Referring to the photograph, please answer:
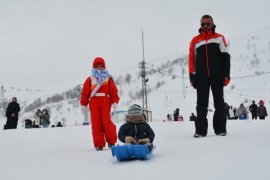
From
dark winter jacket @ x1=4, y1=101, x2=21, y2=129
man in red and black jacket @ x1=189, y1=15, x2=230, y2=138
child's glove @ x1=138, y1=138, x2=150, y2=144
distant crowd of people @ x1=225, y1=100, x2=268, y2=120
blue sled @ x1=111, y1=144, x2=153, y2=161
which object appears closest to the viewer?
blue sled @ x1=111, y1=144, x2=153, y2=161

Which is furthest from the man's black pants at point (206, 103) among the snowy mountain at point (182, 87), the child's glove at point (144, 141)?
the snowy mountain at point (182, 87)

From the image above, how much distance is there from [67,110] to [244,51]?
160 feet

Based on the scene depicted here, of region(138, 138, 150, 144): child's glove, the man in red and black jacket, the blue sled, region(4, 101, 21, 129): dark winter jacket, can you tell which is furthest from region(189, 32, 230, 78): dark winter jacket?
region(4, 101, 21, 129): dark winter jacket

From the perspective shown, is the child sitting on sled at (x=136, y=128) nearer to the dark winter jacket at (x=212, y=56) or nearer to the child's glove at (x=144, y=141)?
the child's glove at (x=144, y=141)

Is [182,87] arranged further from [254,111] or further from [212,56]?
[212,56]

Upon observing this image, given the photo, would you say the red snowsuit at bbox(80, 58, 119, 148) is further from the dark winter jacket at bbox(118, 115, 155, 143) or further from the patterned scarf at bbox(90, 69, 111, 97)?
the dark winter jacket at bbox(118, 115, 155, 143)

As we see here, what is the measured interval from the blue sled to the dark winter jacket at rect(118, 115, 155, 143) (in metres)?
0.91

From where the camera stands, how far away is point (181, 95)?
260ft

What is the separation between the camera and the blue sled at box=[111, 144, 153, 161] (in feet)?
13.1

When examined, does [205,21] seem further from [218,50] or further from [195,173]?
[195,173]

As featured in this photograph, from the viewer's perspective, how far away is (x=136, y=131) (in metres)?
5.08

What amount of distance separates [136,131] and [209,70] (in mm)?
2096

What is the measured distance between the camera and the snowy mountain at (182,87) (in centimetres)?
7012

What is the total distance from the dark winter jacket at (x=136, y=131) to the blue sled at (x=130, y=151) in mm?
907
